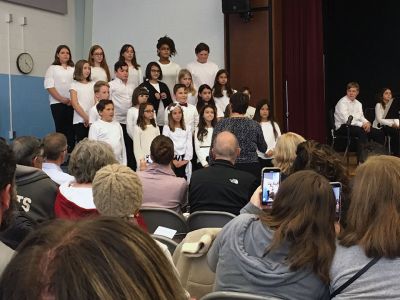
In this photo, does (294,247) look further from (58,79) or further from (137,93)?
(58,79)

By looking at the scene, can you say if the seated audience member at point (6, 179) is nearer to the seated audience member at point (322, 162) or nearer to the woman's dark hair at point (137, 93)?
the seated audience member at point (322, 162)

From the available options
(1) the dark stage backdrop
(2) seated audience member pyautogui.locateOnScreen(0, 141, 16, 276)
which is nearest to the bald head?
(2) seated audience member pyautogui.locateOnScreen(0, 141, 16, 276)

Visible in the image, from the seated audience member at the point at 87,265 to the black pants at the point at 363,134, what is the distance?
26.8ft

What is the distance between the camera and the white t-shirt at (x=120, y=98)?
6.47m

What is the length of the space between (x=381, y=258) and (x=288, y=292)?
31cm

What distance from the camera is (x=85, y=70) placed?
6.24m

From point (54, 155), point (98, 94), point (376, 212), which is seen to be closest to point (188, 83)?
point (98, 94)

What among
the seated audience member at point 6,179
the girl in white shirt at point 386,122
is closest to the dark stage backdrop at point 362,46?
the girl in white shirt at point 386,122

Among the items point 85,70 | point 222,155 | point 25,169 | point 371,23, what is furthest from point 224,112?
point 371,23

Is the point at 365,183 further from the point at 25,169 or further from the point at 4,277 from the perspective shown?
the point at 25,169

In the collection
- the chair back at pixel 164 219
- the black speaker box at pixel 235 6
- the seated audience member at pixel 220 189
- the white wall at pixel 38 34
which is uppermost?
the black speaker box at pixel 235 6

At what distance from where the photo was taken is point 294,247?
1754 millimetres

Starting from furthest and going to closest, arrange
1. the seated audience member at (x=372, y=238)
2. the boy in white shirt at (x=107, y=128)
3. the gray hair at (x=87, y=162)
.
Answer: the boy in white shirt at (x=107, y=128)
the gray hair at (x=87, y=162)
the seated audience member at (x=372, y=238)

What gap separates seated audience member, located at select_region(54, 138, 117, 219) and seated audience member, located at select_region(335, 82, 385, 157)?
6206 millimetres
